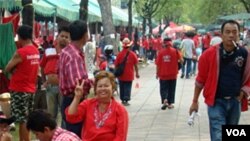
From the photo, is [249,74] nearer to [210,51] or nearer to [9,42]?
[210,51]

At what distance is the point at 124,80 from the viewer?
16281 millimetres

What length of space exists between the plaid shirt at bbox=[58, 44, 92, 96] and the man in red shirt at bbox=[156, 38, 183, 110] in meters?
7.73

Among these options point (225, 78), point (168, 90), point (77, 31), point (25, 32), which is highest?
point (77, 31)

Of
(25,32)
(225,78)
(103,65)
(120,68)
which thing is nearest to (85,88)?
(225,78)

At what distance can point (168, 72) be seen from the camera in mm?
15406

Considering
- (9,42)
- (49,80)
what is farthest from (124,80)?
(49,80)

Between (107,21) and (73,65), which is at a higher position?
(73,65)

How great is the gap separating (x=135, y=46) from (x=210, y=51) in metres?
30.6

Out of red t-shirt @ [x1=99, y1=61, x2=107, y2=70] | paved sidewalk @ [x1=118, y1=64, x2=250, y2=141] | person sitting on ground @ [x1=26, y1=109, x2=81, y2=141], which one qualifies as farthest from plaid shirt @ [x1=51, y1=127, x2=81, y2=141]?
red t-shirt @ [x1=99, y1=61, x2=107, y2=70]

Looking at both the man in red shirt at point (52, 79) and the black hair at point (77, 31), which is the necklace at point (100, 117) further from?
the man in red shirt at point (52, 79)

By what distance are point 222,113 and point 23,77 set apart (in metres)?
3.37

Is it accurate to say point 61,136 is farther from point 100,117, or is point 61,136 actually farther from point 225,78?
point 225,78

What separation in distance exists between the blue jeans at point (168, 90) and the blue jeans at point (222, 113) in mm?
7608

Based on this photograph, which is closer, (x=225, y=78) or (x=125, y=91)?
(x=225, y=78)
